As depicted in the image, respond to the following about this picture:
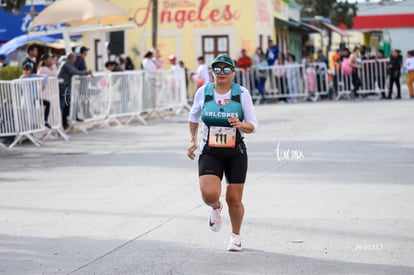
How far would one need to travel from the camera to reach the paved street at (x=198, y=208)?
26.4 ft

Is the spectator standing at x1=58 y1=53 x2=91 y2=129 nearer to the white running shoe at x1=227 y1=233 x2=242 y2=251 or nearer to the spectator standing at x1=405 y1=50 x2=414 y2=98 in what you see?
the white running shoe at x1=227 y1=233 x2=242 y2=251

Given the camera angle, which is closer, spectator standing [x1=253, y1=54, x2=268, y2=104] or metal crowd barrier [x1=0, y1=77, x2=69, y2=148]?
metal crowd barrier [x1=0, y1=77, x2=69, y2=148]

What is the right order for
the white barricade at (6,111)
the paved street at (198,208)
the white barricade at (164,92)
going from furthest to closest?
the white barricade at (164,92)
the white barricade at (6,111)
the paved street at (198,208)

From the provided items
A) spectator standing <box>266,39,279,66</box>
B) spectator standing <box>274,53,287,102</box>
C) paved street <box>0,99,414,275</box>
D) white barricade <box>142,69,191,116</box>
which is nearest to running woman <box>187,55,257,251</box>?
paved street <box>0,99,414,275</box>

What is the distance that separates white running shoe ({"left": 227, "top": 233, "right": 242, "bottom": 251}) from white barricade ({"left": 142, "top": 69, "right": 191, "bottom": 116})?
17607 mm

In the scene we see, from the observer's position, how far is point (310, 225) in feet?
31.6

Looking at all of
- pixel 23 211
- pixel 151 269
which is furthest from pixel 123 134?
pixel 151 269

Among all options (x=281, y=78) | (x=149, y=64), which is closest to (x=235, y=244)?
(x=149, y=64)

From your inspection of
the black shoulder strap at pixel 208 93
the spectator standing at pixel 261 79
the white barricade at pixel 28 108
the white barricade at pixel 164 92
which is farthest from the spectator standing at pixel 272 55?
the black shoulder strap at pixel 208 93

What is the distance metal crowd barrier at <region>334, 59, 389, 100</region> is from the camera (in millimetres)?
33656

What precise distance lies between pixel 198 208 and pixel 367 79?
23.7m

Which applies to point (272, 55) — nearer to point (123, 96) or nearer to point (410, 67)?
point (410, 67)

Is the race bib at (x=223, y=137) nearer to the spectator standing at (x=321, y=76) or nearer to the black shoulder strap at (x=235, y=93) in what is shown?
the black shoulder strap at (x=235, y=93)

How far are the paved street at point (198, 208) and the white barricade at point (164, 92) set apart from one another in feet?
21.2
